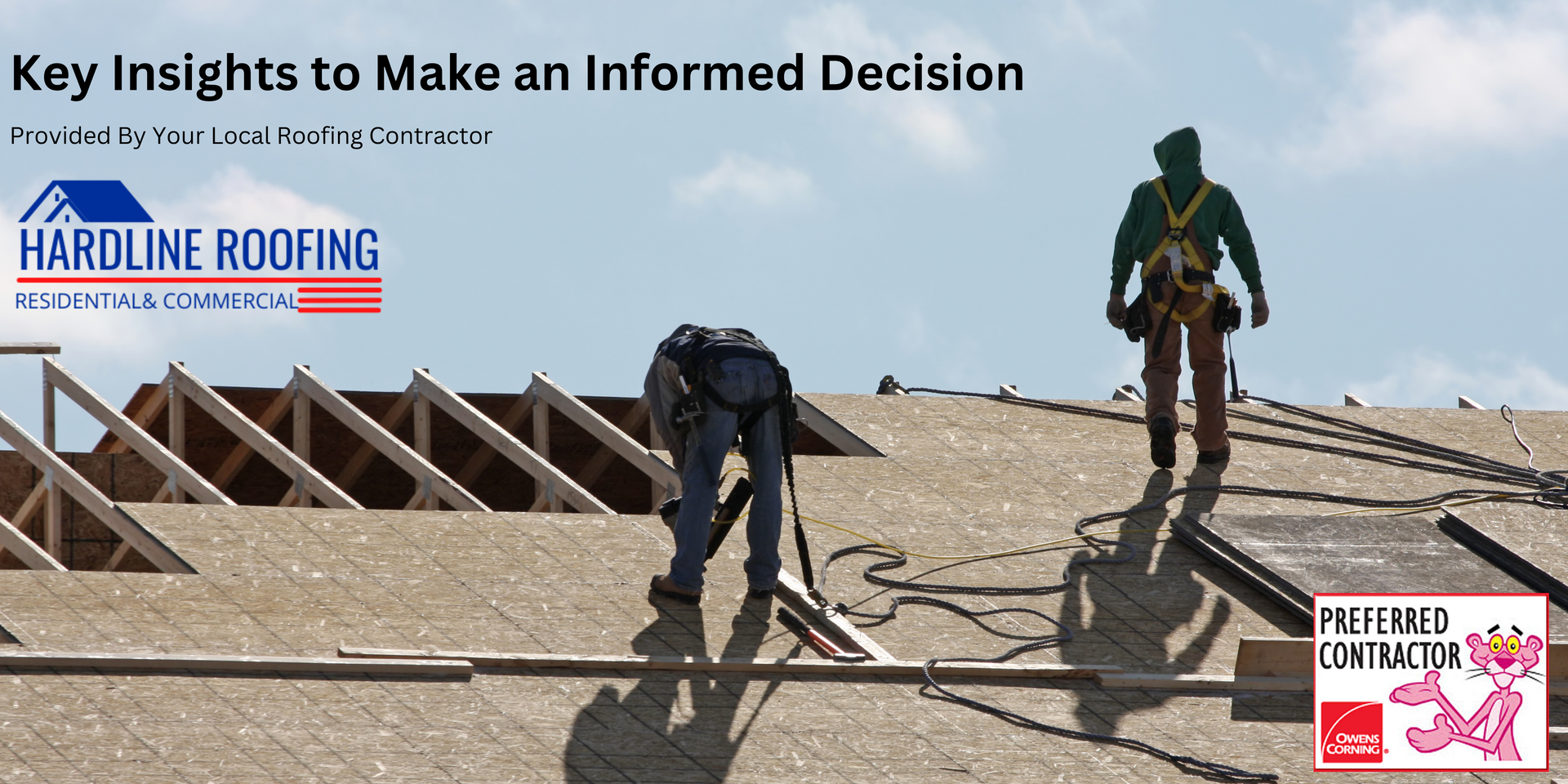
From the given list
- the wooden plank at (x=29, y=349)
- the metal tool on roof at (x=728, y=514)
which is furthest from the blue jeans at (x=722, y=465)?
the wooden plank at (x=29, y=349)

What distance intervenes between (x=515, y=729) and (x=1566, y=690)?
143 inches

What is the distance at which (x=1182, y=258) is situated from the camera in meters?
8.30

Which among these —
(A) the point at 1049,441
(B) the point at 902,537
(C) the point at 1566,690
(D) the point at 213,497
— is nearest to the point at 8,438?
(D) the point at 213,497

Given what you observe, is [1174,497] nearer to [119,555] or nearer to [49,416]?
[119,555]

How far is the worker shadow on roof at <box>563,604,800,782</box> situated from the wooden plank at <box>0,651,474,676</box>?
55cm

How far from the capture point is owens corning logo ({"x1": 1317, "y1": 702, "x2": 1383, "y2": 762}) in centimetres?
530

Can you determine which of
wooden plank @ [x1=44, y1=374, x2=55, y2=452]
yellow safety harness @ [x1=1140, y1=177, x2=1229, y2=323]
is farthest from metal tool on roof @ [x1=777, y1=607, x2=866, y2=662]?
wooden plank @ [x1=44, y1=374, x2=55, y2=452]

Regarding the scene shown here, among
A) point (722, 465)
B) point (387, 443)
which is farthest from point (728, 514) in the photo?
point (387, 443)

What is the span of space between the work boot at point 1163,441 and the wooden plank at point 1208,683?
2.66m

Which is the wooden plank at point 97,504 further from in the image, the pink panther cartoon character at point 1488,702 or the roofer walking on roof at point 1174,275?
the roofer walking on roof at point 1174,275

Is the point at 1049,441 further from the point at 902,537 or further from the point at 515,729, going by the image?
A: the point at 515,729

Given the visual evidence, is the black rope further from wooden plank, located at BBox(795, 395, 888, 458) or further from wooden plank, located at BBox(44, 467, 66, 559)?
wooden plank, located at BBox(44, 467, 66, 559)

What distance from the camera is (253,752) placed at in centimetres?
483

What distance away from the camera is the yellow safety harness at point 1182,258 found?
829cm
